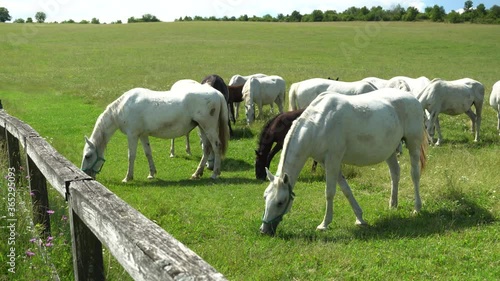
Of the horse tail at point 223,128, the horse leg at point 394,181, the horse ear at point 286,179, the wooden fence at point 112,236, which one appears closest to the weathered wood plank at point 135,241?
the wooden fence at point 112,236

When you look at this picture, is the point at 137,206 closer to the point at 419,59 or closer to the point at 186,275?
the point at 186,275

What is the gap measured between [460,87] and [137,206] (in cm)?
1109

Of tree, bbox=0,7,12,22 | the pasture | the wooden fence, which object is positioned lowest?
the pasture

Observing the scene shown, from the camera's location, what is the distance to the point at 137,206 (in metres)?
8.54

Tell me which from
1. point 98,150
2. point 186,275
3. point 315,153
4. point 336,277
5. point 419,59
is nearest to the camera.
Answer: point 186,275

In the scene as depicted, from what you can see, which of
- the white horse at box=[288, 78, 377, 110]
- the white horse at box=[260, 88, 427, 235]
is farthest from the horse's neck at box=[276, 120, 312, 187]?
the white horse at box=[288, 78, 377, 110]

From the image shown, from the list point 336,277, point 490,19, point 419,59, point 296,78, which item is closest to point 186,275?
point 336,277

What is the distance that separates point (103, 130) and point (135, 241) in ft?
30.1

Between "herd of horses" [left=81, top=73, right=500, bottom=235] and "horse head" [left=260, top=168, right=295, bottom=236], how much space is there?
0.6 inches

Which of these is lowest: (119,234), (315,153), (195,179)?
(195,179)

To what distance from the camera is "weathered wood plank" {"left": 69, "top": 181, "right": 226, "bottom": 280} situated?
2.15m

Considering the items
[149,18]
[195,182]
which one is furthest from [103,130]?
[149,18]

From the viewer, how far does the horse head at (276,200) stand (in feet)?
22.9

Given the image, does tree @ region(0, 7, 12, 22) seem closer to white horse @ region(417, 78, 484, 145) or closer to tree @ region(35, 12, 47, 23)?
tree @ region(35, 12, 47, 23)
